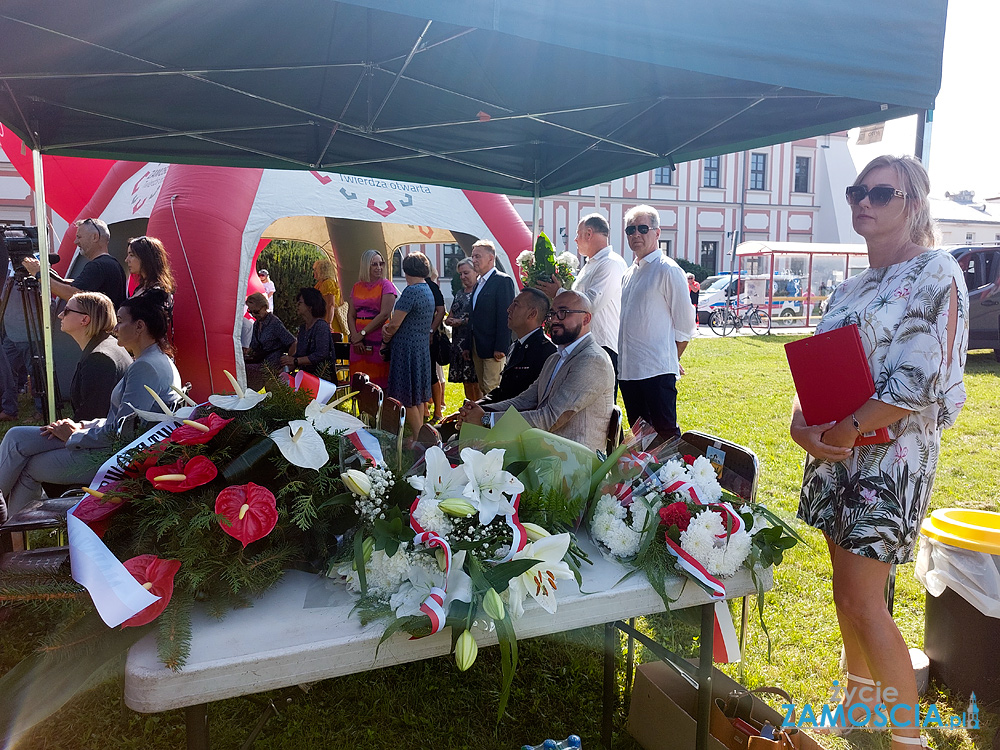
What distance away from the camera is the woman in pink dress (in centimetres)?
566

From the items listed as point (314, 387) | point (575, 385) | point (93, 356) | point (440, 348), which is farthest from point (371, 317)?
point (314, 387)

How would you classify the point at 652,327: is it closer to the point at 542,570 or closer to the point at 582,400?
the point at 582,400

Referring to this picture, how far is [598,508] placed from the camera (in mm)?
1603

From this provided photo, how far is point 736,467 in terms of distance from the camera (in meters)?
2.37

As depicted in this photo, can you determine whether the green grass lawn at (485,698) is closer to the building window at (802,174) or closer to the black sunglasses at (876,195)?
the black sunglasses at (876,195)

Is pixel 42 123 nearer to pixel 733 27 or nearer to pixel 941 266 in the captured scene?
pixel 733 27

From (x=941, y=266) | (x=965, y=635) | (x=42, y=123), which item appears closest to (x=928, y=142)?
(x=941, y=266)

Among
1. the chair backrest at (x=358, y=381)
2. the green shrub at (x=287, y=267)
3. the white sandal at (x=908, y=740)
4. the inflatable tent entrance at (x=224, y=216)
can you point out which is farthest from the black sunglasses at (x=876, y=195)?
the green shrub at (x=287, y=267)

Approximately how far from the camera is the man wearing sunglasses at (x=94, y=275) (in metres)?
4.94

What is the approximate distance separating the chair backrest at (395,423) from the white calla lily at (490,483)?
0.21 m

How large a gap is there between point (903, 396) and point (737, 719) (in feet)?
3.14

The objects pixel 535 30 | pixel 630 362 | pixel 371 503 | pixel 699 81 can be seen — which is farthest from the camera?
pixel 630 362

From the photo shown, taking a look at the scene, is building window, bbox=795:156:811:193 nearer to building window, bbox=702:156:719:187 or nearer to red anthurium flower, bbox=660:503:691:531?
building window, bbox=702:156:719:187

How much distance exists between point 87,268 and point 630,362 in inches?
163
